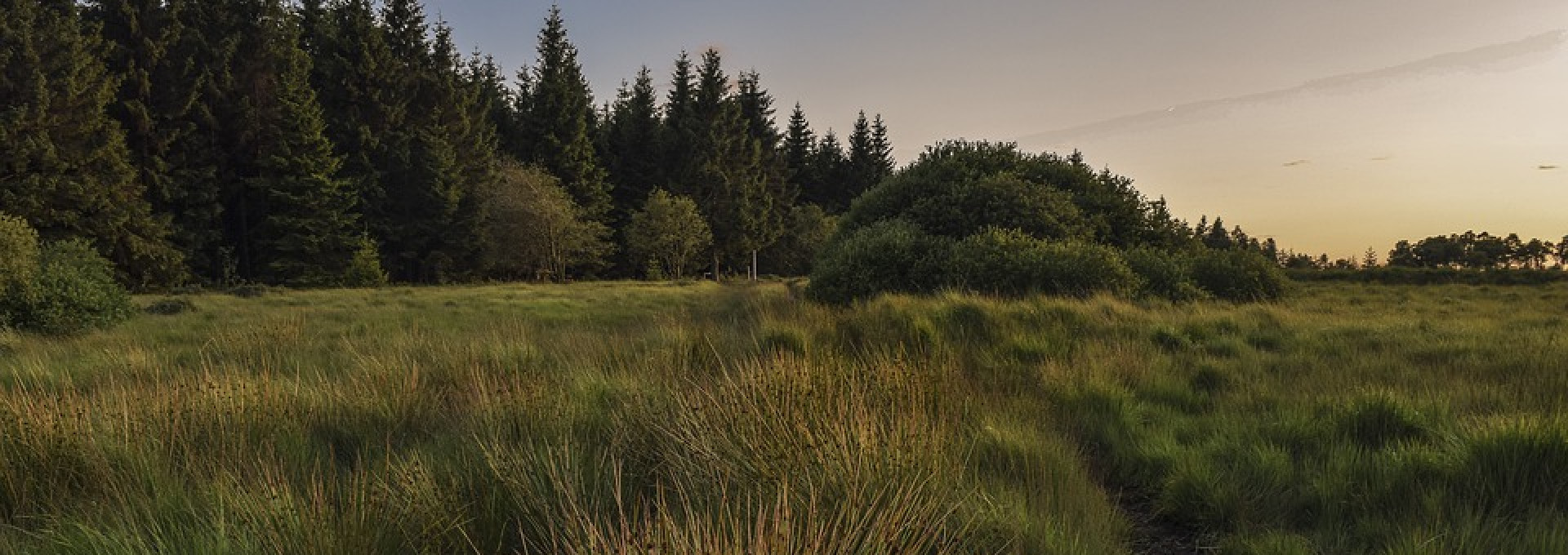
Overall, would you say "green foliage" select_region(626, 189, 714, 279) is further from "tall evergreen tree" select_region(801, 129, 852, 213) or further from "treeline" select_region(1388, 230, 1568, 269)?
"treeline" select_region(1388, 230, 1568, 269)

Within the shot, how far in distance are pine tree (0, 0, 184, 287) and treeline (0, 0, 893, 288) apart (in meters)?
0.08

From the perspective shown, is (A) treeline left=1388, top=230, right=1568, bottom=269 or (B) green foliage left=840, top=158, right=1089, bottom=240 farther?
(A) treeline left=1388, top=230, right=1568, bottom=269

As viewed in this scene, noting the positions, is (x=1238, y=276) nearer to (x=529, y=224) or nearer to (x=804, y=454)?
(x=804, y=454)

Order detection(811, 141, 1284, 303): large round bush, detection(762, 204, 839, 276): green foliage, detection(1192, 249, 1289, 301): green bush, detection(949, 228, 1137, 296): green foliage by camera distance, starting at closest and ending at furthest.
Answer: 1. detection(949, 228, 1137, 296): green foliage
2. detection(811, 141, 1284, 303): large round bush
3. detection(1192, 249, 1289, 301): green bush
4. detection(762, 204, 839, 276): green foliage

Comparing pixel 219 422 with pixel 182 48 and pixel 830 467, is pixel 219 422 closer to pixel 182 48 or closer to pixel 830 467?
pixel 830 467

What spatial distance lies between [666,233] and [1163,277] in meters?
35.5

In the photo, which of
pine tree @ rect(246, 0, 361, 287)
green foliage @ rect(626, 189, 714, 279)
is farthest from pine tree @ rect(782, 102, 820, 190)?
pine tree @ rect(246, 0, 361, 287)

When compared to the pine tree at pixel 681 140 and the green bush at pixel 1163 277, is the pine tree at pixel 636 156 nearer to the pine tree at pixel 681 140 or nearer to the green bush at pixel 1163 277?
the pine tree at pixel 681 140

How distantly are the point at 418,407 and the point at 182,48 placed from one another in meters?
41.6

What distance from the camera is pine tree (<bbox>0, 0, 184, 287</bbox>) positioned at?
25672 millimetres

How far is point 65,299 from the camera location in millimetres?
11367

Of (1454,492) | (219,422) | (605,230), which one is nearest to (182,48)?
(605,230)

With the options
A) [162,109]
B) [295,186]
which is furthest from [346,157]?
[162,109]

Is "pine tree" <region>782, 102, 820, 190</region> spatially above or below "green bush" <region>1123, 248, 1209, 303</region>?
above
